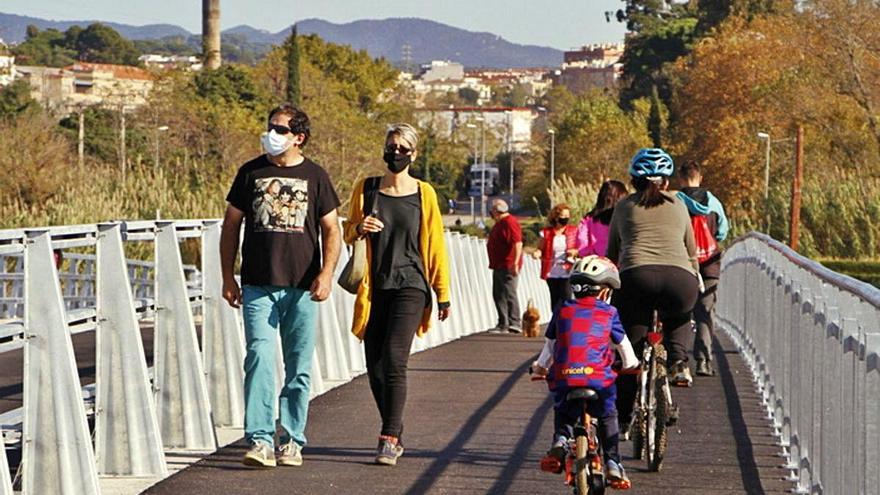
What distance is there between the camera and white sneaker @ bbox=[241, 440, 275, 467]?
1045 centimetres

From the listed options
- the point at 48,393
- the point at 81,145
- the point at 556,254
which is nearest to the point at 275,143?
the point at 48,393

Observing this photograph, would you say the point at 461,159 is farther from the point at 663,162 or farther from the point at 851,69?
the point at 663,162

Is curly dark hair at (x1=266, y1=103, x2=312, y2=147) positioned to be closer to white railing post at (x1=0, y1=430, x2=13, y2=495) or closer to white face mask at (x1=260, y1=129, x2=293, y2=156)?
white face mask at (x1=260, y1=129, x2=293, y2=156)

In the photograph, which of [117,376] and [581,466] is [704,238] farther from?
[581,466]

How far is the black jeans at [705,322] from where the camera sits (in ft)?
54.1

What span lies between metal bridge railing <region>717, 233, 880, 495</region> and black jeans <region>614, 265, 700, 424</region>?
672 millimetres

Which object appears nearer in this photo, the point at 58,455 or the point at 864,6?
the point at 58,455

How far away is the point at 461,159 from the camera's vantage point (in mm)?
179125

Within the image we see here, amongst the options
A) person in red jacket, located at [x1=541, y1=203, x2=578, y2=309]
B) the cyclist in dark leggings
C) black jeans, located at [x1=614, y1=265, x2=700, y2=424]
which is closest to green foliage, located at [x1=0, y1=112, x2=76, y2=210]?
person in red jacket, located at [x1=541, y1=203, x2=578, y2=309]

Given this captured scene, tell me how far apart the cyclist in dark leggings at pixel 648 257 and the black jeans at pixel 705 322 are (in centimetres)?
526

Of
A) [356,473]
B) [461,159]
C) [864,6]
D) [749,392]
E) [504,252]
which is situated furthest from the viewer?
[461,159]

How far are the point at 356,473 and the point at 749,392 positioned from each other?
581 centimetres

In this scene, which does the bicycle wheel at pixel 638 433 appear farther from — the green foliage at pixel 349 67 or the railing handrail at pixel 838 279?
the green foliage at pixel 349 67

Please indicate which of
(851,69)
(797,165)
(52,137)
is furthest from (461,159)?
(52,137)
